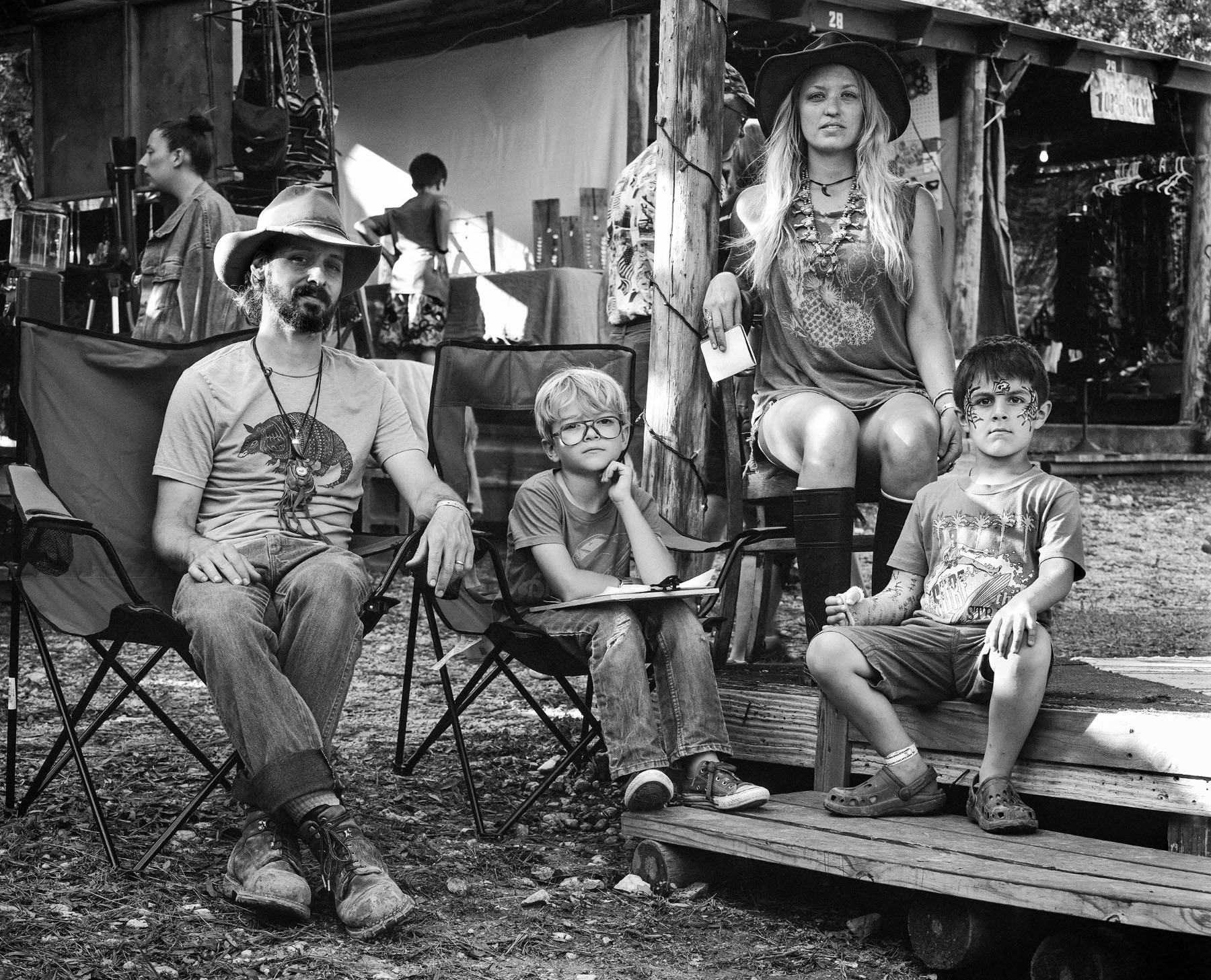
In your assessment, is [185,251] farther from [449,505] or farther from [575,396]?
[449,505]

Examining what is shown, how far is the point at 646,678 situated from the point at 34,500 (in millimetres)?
1340

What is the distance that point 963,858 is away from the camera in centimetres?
246

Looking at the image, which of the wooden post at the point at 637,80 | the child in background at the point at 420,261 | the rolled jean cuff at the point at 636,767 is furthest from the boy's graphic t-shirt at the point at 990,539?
the wooden post at the point at 637,80

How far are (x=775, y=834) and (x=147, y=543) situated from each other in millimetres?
1609

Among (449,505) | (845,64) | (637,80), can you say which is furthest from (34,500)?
(637,80)

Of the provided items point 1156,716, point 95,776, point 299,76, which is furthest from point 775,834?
point 299,76

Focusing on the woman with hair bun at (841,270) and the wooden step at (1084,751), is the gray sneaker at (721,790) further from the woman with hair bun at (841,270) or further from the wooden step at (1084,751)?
the woman with hair bun at (841,270)

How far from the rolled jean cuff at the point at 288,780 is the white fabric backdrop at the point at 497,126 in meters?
6.67

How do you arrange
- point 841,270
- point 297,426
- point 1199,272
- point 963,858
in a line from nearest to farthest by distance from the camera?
point 963,858
point 297,426
point 841,270
point 1199,272

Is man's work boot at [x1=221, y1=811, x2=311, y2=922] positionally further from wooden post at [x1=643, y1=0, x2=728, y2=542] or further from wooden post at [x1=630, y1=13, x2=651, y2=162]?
wooden post at [x1=630, y1=13, x2=651, y2=162]

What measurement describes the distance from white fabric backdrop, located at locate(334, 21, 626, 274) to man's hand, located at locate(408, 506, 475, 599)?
614cm

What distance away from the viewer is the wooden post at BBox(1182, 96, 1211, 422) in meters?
10.7

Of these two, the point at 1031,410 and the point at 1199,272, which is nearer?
the point at 1031,410

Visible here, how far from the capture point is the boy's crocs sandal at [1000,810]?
264 cm
